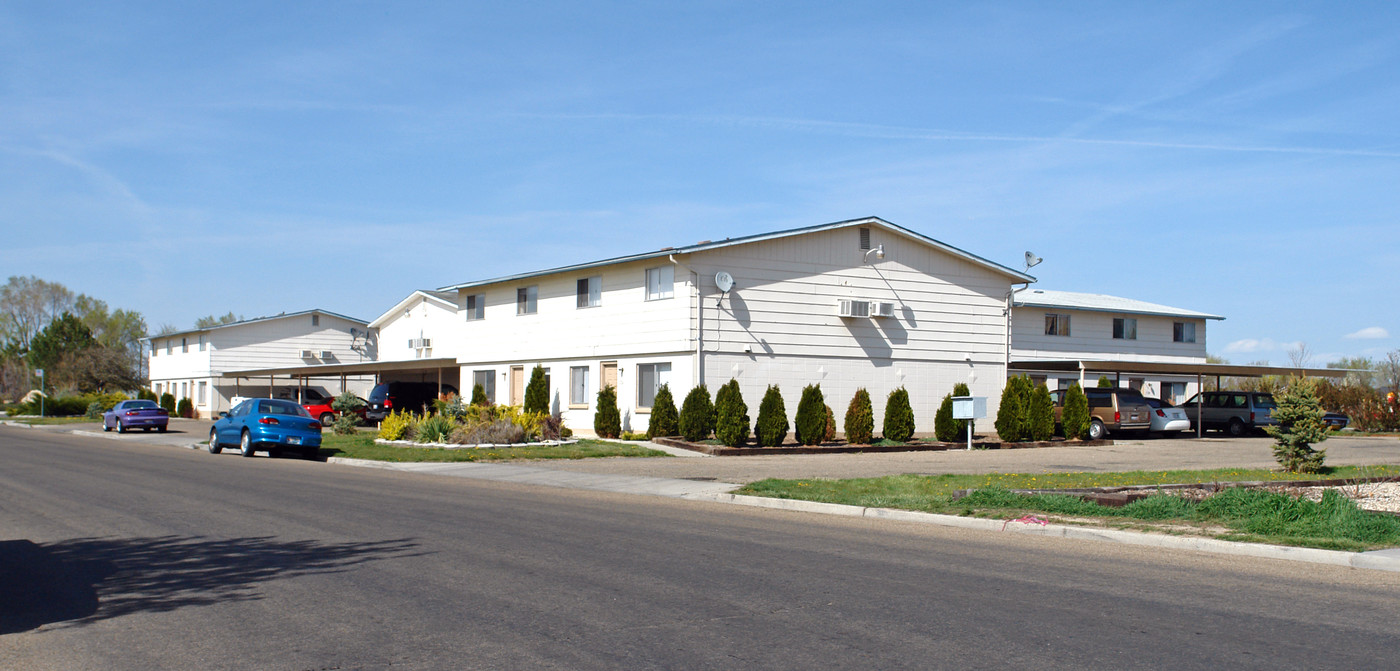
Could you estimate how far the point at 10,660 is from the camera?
619 cm

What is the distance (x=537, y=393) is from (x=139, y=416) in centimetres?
1771

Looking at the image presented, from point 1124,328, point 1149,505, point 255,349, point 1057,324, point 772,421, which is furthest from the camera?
point 255,349

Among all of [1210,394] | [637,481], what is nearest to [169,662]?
[637,481]

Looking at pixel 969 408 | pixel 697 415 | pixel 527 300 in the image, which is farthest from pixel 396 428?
pixel 969 408

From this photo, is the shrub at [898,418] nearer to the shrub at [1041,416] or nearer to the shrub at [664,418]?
the shrub at [1041,416]

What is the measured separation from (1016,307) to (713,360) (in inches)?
842

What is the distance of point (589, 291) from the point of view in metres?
33.7

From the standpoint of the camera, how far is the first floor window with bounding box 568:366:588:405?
33.9m

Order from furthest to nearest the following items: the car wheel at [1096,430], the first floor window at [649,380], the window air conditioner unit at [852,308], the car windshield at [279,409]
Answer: the car wheel at [1096,430]
the window air conditioner unit at [852,308]
the first floor window at [649,380]
the car windshield at [279,409]

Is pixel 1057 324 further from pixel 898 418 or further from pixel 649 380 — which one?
pixel 649 380

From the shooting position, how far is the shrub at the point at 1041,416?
101ft

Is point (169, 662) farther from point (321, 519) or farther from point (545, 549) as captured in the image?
point (321, 519)

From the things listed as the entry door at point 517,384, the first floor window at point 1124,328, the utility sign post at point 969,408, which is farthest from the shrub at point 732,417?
the first floor window at point 1124,328

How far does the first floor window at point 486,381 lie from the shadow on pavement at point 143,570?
2730 cm
